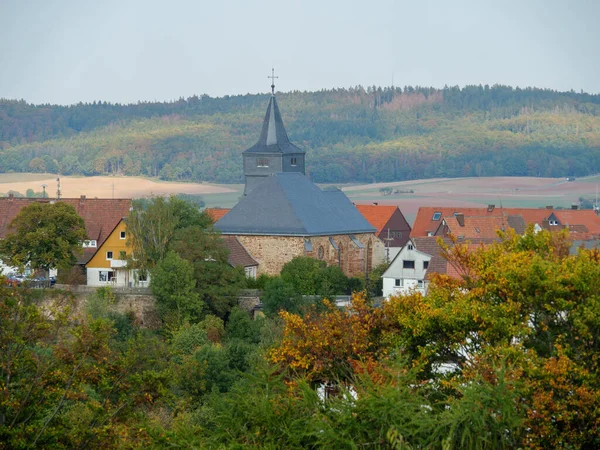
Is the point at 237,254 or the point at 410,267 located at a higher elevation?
the point at 237,254

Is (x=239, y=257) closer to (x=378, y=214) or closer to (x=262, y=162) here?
(x=262, y=162)

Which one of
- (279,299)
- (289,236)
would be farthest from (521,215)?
(279,299)

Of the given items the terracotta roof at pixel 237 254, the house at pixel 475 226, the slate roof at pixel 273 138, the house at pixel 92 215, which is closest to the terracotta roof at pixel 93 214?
the house at pixel 92 215

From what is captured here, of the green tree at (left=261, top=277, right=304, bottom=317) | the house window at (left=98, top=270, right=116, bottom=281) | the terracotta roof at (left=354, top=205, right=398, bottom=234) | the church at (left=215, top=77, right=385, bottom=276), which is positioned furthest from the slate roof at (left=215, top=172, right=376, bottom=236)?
the terracotta roof at (left=354, top=205, right=398, bottom=234)

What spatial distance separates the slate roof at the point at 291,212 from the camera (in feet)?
257

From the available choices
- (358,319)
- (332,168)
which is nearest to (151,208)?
(358,319)

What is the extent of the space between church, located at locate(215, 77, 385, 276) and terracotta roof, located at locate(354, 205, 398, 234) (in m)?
14.5

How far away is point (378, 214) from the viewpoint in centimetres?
10481

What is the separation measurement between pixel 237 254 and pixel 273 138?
23.5 m

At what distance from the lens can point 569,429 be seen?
27578 millimetres

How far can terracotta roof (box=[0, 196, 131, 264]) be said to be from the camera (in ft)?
250

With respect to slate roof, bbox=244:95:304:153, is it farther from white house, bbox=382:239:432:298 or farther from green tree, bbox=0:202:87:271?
green tree, bbox=0:202:87:271

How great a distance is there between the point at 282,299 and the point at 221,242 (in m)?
7.46

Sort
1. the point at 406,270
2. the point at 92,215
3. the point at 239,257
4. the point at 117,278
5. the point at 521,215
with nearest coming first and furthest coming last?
the point at 406,270, the point at 117,278, the point at 239,257, the point at 92,215, the point at 521,215
